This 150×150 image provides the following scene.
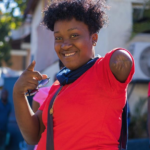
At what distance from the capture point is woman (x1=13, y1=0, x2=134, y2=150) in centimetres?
188

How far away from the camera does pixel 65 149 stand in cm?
198

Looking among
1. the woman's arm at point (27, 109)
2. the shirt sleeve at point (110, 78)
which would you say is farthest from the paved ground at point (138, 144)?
the shirt sleeve at point (110, 78)

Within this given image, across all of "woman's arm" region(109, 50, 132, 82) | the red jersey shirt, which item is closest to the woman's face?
the red jersey shirt

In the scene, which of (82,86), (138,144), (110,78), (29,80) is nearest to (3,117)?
(138,144)

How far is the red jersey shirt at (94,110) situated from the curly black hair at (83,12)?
0.34 meters

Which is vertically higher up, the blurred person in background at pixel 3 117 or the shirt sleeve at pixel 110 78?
the shirt sleeve at pixel 110 78

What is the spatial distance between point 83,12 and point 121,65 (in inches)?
20.8

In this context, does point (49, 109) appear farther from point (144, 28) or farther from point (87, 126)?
point (144, 28)

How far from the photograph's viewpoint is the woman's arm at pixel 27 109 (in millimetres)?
2176

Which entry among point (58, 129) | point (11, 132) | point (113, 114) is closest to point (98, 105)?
point (113, 114)

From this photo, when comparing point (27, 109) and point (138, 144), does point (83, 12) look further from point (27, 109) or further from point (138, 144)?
point (138, 144)

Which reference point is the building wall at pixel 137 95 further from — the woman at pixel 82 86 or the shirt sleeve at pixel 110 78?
the shirt sleeve at pixel 110 78

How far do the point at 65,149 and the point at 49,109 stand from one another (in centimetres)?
29

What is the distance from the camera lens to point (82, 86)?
6.43 ft
